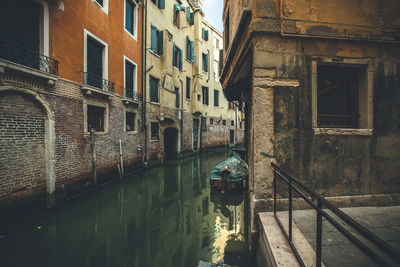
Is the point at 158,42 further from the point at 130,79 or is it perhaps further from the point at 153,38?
the point at 130,79

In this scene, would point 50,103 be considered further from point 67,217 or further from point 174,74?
point 174,74

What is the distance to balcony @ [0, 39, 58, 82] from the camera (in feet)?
14.0

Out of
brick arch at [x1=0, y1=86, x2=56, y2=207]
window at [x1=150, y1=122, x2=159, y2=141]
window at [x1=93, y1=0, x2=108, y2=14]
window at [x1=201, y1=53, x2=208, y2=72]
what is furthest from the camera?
window at [x1=201, y1=53, x2=208, y2=72]

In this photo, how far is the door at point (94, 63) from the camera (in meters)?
6.91

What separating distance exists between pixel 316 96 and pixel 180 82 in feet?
39.0

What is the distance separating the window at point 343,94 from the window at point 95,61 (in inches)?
283

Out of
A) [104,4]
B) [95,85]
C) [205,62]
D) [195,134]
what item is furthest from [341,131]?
[205,62]

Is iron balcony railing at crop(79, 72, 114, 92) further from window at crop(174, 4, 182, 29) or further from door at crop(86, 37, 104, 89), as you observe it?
window at crop(174, 4, 182, 29)

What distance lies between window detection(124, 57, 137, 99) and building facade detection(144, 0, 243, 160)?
88 cm

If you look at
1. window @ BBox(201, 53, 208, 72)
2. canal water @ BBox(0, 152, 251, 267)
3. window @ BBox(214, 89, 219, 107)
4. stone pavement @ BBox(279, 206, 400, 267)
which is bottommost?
canal water @ BBox(0, 152, 251, 267)

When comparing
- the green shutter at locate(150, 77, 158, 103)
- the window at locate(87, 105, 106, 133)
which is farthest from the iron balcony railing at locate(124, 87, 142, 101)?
the window at locate(87, 105, 106, 133)

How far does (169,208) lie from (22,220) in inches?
145

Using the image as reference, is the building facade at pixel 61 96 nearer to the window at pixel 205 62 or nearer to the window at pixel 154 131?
the window at pixel 154 131

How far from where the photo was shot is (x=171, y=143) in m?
14.2
